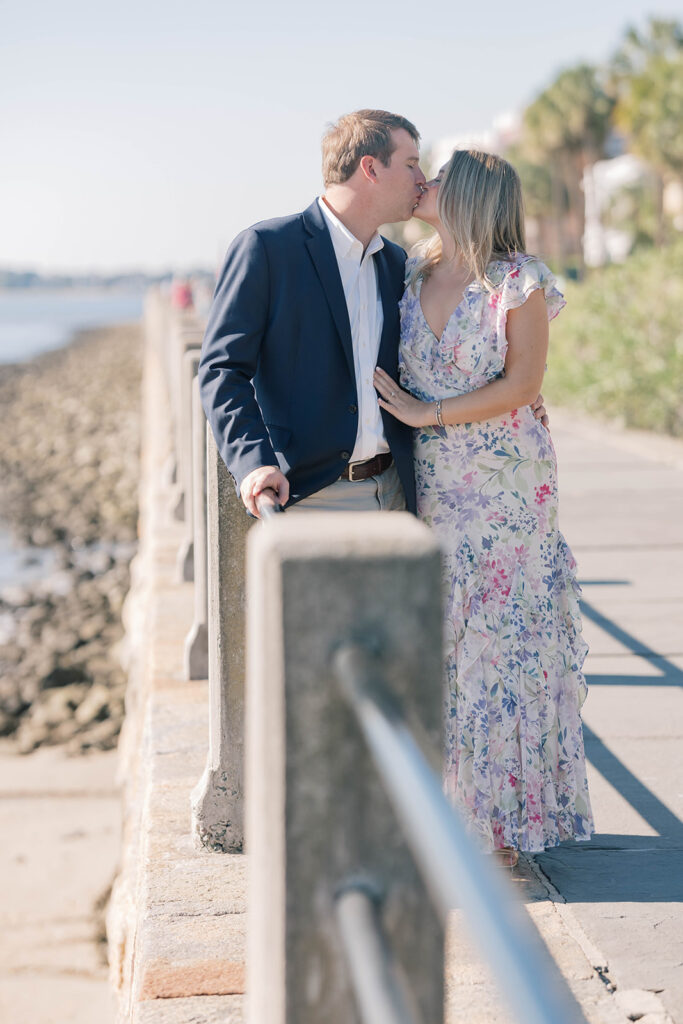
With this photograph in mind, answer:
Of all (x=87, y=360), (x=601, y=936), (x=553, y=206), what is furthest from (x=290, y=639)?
(x=553, y=206)

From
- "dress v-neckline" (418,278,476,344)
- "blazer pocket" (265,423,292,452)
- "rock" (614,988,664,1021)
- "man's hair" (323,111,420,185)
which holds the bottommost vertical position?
"rock" (614,988,664,1021)

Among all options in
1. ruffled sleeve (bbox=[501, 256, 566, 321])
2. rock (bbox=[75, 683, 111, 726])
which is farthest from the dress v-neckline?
rock (bbox=[75, 683, 111, 726])

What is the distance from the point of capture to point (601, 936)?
283 centimetres

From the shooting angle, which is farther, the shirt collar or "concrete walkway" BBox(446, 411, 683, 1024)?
the shirt collar

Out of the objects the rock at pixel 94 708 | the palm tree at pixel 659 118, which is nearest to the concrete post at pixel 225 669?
the rock at pixel 94 708

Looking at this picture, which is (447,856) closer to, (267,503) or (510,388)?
(267,503)

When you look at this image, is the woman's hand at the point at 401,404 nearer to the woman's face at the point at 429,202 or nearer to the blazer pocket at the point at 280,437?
the blazer pocket at the point at 280,437

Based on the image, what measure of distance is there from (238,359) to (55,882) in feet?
14.1

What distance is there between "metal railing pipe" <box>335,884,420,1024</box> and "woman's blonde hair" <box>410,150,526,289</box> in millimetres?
2133

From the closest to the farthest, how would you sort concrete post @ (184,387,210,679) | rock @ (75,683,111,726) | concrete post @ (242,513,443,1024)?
concrete post @ (242,513,443,1024) < concrete post @ (184,387,210,679) < rock @ (75,683,111,726)

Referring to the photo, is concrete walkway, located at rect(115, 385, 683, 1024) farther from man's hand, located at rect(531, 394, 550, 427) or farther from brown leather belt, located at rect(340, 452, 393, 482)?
man's hand, located at rect(531, 394, 550, 427)

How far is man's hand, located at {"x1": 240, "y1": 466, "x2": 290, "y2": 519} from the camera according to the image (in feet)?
9.48

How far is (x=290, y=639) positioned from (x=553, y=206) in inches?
2684

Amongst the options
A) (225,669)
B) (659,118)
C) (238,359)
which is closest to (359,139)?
(238,359)
